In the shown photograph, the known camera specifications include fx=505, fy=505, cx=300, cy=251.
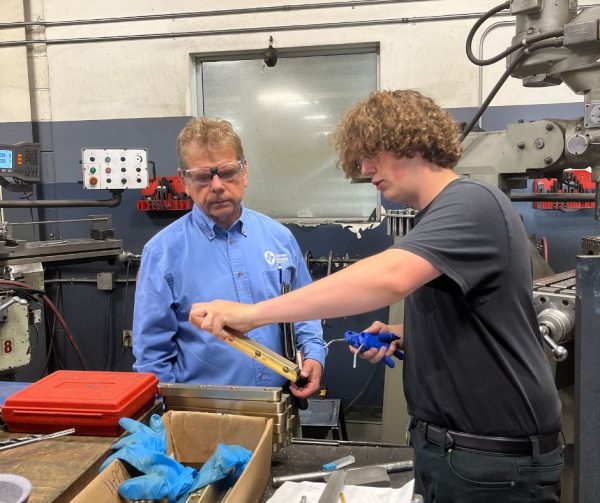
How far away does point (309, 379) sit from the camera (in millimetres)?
1129

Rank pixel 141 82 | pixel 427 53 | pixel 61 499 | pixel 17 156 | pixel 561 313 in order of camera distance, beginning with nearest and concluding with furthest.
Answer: pixel 61 499 → pixel 561 313 → pixel 17 156 → pixel 427 53 → pixel 141 82

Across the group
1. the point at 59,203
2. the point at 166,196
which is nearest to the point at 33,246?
the point at 59,203

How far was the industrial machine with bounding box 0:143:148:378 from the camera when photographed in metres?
1.97

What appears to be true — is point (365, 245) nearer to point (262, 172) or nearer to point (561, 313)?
point (262, 172)

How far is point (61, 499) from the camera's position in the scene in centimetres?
63

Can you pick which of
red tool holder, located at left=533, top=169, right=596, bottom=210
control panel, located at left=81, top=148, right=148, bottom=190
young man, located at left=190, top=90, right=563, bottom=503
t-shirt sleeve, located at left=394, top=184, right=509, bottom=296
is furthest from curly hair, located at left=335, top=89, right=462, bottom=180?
control panel, located at left=81, top=148, right=148, bottom=190

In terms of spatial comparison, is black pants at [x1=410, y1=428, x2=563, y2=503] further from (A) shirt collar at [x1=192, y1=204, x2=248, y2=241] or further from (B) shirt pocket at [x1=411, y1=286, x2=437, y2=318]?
(A) shirt collar at [x1=192, y1=204, x2=248, y2=241]

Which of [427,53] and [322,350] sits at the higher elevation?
[427,53]

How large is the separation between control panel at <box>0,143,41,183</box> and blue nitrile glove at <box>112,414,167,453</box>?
1.98 meters

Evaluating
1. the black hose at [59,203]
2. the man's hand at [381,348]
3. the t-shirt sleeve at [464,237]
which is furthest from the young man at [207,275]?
the black hose at [59,203]

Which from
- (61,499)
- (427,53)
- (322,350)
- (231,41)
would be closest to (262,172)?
(231,41)

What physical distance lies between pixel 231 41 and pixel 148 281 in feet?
6.48

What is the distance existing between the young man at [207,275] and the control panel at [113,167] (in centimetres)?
134

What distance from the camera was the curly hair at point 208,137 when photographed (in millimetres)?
1211
